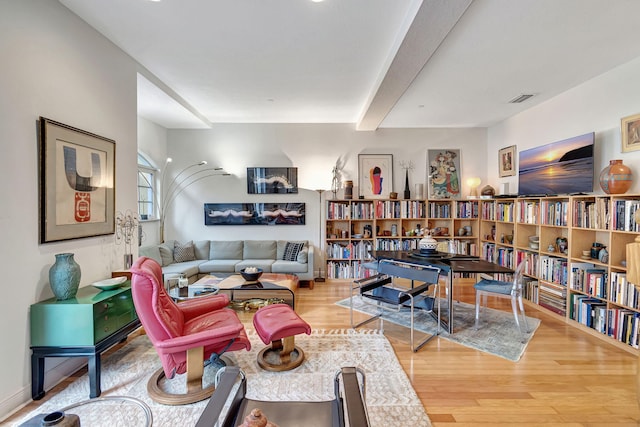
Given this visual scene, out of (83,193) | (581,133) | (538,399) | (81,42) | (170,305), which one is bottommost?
(538,399)

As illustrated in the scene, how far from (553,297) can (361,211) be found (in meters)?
2.93

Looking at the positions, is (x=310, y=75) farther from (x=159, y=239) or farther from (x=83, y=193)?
(x=159, y=239)

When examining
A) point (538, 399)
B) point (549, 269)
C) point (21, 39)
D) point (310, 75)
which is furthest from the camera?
point (549, 269)

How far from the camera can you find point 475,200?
17.5ft

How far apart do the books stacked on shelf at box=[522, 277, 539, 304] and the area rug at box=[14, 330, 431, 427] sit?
95.0 inches

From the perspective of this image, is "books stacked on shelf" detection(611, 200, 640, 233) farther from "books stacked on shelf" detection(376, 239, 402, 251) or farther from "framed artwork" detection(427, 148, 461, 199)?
"books stacked on shelf" detection(376, 239, 402, 251)

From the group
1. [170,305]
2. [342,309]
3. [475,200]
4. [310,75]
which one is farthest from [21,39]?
[475,200]

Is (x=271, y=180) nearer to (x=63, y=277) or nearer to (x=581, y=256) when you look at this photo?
(x=63, y=277)

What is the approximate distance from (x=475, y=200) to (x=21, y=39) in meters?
5.85

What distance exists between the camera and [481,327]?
334 centimetres

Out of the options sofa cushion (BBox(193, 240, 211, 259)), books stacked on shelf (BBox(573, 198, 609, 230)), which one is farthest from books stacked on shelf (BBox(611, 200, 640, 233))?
sofa cushion (BBox(193, 240, 211, 259))

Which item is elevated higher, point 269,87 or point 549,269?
point 269,87

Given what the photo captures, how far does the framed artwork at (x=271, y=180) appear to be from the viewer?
5.52m

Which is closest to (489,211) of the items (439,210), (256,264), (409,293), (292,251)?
(439,210)
